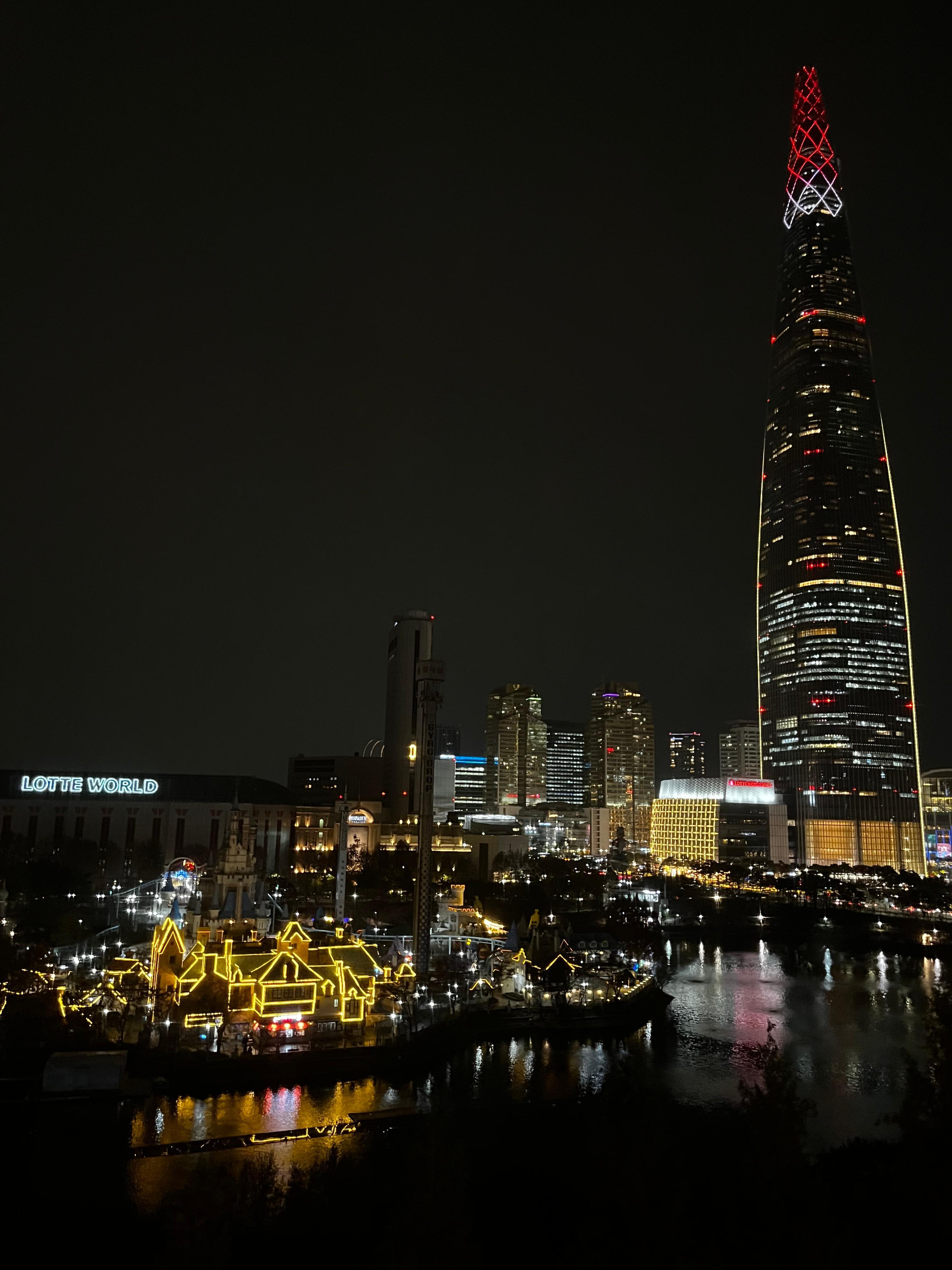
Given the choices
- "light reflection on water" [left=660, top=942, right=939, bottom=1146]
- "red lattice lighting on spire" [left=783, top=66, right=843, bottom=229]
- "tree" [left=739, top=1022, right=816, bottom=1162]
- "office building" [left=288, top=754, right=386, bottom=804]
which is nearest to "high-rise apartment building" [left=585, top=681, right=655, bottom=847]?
"office building" [left=288, top=754, right=386, bottom=804]

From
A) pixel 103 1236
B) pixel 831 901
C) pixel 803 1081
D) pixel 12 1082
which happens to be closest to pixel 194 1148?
pixel 103 1236

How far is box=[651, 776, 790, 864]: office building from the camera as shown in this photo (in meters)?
93.6

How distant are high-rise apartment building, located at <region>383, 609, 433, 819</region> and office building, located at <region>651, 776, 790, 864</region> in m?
31.8

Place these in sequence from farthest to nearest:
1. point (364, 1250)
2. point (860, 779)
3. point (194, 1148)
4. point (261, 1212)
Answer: point (860, 779), point (194, 1148), point (261, 1212), point (364, 1250)

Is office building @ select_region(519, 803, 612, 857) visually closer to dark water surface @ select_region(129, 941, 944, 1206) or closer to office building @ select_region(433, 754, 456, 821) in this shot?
office building @ select_region(433, 754, 456, 821)

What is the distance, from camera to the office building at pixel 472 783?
18225cm

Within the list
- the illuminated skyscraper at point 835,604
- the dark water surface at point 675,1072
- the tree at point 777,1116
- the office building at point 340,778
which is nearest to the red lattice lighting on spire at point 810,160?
the illuminated skyscraper at point 835,604

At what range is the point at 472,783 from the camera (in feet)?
612

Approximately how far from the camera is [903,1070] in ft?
83.6

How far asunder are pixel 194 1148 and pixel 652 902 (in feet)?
185

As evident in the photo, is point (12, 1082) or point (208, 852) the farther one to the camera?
point (208, 852)

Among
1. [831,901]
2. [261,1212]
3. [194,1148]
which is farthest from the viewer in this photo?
[831,901]

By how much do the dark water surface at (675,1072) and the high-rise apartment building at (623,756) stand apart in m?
131

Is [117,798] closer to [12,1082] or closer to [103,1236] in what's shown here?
[12,1082]
